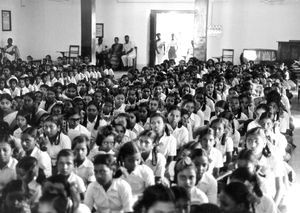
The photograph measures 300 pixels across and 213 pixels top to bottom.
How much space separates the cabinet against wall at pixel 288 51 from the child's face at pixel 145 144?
12266 mm

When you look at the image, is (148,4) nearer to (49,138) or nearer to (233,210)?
(49,138)

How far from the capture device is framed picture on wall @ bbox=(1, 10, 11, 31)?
55.0 ft

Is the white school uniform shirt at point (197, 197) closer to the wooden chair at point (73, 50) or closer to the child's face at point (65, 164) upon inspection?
the child's face at point (65, 164)

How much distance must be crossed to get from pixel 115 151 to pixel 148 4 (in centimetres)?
1462

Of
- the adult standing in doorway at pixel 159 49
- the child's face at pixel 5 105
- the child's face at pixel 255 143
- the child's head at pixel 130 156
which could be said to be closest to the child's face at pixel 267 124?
the child's face at pixel 255 143

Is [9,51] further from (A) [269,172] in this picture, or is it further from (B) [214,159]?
(A) [269,172]

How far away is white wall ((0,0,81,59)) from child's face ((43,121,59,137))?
13.6 meters

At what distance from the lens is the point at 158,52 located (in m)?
19.5

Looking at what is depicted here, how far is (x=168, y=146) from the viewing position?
17.9ft

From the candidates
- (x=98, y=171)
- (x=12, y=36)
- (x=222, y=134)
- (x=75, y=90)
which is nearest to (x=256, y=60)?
(x=12, y=36)

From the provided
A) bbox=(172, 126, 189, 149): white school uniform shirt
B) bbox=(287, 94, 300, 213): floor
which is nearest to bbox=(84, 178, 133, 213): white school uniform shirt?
bbox=(172, 126, 189, 149): white school uniform shirt

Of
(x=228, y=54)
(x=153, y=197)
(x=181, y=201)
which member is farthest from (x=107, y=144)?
(x=228, y=54)

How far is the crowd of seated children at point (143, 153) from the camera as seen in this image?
3171mm

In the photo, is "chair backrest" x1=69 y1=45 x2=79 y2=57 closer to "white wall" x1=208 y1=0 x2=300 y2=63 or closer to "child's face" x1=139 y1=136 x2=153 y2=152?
"white wall" x1=208 y1=0 x2=300 y2=63
